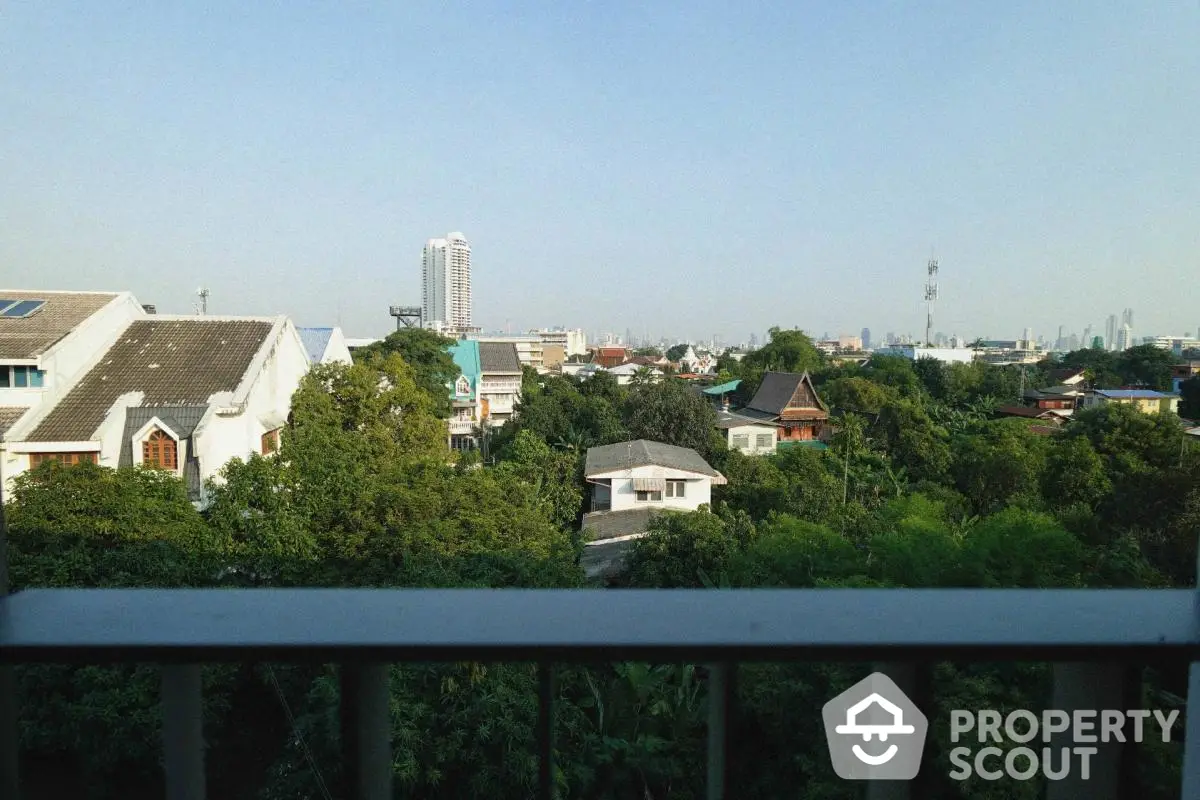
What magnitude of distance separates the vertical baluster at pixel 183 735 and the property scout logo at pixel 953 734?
41 cm

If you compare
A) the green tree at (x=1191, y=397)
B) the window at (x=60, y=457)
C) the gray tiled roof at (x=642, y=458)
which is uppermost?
the green tree at (x=1191, y=397)

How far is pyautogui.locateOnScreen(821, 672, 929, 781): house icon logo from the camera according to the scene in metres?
0.46

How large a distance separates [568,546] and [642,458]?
3.23 meters

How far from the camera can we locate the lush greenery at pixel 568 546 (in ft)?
1.79

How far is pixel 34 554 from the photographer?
4336mm

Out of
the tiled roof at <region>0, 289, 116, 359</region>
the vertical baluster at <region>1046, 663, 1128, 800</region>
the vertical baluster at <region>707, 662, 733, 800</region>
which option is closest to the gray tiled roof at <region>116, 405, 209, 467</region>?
the tiled roof at <region>0, 289, 116, 359</region>

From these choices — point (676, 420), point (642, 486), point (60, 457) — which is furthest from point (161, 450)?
point (676, 420)

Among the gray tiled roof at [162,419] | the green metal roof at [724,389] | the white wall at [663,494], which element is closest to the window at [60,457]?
the gray tiled roof at [162,419]

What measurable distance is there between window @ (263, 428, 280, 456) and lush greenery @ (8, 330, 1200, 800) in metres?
0.14

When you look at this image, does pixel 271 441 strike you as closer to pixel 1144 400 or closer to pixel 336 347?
pixel 336 347

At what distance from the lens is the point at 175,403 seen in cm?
635

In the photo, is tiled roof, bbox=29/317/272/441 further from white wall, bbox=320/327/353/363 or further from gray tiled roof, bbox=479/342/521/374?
gray tiled roof, bbox=479/342/521/374

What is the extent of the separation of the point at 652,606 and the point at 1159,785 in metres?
0.36

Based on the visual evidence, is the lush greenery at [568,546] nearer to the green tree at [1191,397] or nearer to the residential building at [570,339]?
the green tree at [1191,397]
